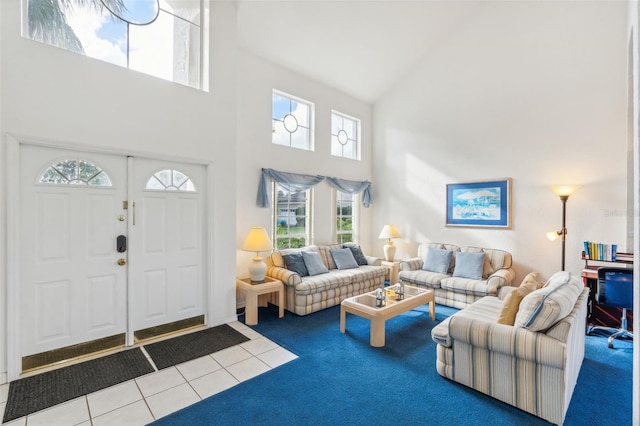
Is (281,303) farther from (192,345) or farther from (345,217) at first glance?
(345,217)

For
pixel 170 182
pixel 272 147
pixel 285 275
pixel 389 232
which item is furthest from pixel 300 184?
pixel 170 182

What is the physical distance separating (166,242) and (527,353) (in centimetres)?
346

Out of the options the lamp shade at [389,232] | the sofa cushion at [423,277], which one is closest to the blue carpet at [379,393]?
the sofa cushion at [423,277]

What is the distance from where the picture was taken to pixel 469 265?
4.70 metres

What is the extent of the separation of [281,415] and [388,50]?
5616mm

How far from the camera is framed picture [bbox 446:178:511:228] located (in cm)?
492

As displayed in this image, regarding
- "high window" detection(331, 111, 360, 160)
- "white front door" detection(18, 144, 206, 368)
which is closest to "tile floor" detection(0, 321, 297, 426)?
"white front door" detection(18, 144, 206, 368)

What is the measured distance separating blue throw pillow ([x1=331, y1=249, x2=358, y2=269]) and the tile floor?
217 centimetres

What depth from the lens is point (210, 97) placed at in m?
3.65

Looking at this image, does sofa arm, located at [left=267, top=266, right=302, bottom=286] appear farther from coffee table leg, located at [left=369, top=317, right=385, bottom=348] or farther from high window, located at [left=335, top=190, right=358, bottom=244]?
high window, located at [left=335, top=190, right=358, bottom=244]

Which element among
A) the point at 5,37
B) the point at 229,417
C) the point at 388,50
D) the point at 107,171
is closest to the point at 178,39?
the point at 5,37

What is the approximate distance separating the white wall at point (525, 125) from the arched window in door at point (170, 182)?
163 inches

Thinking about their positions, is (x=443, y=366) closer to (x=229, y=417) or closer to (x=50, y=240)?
(x=229, y=417)

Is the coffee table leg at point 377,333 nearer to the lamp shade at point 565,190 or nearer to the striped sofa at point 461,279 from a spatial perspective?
the striped sofa at point 461,279
